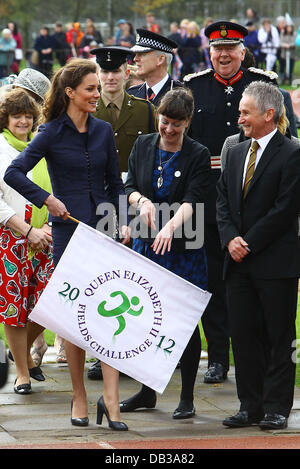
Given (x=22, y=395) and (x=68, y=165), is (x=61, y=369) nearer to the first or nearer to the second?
(x=22, y=395)

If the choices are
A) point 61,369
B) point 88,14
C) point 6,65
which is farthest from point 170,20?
point 61,369

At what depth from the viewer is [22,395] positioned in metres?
7.12

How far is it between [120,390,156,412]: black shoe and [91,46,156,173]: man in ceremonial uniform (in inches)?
67.1

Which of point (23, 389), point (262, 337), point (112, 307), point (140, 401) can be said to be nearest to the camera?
point (112, 307)

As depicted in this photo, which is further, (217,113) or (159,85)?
(159,85)

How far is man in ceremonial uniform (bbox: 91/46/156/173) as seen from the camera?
24.8 feet

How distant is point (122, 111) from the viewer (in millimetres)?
7602

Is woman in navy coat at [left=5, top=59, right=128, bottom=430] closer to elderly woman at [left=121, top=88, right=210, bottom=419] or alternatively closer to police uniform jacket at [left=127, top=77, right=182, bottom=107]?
elderly woman at [left=121, top=88, right=210, bottom=419]

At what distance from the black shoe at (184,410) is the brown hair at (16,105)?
2334mm

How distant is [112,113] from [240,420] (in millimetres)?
2539

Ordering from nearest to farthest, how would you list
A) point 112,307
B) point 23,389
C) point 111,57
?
point 112,307 → point 23,389 → point 111,57

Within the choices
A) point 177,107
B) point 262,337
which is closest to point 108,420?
point 262,337

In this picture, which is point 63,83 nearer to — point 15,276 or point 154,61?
point 15,276

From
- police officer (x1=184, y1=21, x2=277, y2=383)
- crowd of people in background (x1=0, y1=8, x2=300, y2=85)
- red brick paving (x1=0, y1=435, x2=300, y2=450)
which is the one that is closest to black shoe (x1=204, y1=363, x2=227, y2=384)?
police officer (x1=184, y1=21, x2=277, y2=383)
